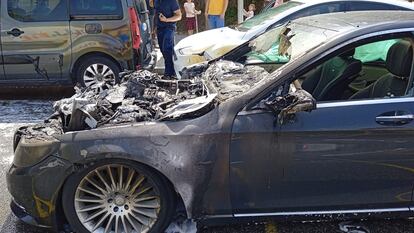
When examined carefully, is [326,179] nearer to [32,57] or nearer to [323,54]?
[323,54]

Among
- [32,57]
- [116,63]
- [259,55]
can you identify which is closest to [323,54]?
[259,55]

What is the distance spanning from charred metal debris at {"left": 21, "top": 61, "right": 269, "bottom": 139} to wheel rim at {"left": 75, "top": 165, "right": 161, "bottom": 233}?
1.10 ft

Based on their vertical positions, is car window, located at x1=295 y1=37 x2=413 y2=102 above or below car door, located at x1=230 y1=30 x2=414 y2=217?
above

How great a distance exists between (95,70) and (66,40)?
59 cm

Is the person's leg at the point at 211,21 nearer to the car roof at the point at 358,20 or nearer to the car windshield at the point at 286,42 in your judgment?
the car windshield at the point at 286,42

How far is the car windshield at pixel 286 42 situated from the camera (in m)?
3.06

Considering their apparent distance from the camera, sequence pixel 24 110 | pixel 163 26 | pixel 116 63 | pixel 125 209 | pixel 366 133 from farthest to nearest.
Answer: pixel 163 26 < pixel 116 63 < pixel 24 110 < pixel 125 209 < pixel 366 133

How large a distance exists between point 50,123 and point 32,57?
389cm

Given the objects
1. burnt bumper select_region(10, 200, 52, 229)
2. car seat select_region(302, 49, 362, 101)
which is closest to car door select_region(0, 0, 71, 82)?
burnt bumper select_region(10, 200, 52, 229)

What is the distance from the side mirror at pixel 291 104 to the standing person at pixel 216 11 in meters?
6.97

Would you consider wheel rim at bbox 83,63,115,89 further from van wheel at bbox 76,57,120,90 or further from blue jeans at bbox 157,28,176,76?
blue jeans at bbox 157,28,176,76

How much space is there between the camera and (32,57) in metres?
6.59

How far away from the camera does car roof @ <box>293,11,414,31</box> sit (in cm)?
295

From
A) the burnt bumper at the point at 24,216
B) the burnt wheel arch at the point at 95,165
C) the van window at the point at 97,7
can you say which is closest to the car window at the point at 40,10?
the van window at the point at 97,7
